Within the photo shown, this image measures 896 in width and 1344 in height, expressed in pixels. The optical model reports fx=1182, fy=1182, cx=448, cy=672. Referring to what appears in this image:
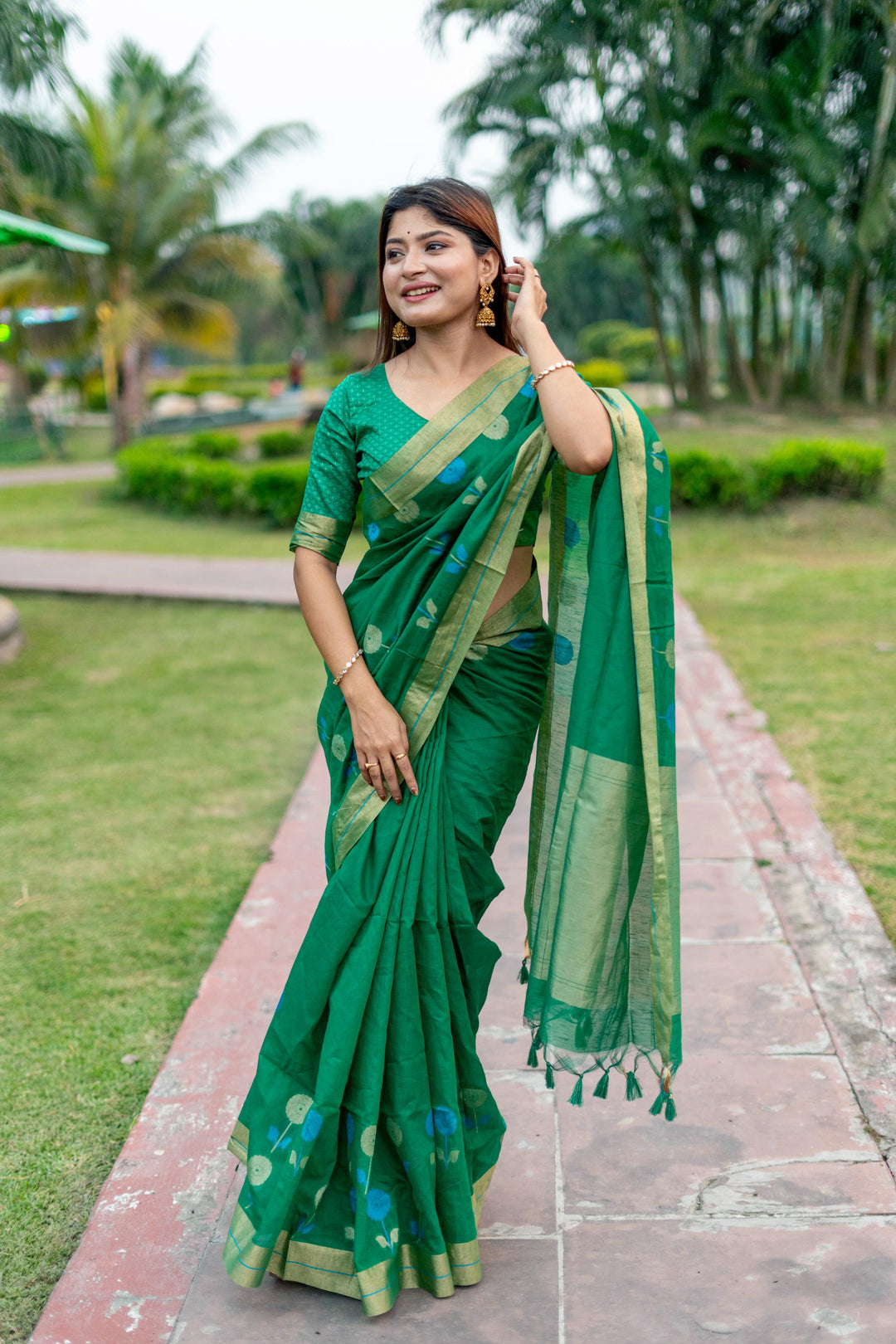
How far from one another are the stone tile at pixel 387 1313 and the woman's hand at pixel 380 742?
824mm

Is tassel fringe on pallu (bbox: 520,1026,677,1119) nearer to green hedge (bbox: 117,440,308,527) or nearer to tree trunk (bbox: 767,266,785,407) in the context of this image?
green hedge (bbox: 117,440,308,527)

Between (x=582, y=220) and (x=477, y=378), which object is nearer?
(x=477, y=378)

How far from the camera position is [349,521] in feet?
6.57

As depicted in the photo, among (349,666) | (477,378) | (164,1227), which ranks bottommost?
(164,1227)

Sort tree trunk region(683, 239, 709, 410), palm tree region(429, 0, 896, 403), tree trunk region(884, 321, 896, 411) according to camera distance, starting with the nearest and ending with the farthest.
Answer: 1. palm tree region(429, 0, 896, 403)
2. tree trunk region(884, 321, 896, 411)
3. tree trunk region(683, 239, 709, 410)

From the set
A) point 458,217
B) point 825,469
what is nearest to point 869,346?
point 825,469

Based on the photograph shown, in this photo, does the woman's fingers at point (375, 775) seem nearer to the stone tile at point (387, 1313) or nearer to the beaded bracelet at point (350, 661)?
the beaded bracelet at point (350, 661)

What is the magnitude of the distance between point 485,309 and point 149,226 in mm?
16946

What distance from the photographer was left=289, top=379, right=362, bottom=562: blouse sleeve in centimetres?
194

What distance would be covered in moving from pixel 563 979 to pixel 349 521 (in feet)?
2.78

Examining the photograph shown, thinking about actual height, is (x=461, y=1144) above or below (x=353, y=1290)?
above

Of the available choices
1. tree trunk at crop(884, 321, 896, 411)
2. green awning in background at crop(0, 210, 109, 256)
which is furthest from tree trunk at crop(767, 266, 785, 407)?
green awning in background at crop(0, 210, 109, 256)

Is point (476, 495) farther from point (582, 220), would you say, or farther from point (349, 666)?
point (582, 220)

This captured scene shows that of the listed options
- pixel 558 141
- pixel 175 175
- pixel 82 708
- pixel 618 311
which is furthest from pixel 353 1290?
pixel 618 311
